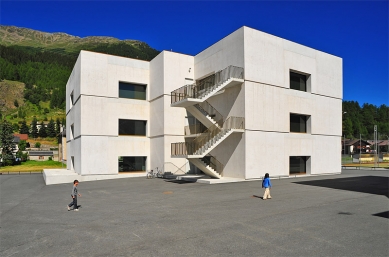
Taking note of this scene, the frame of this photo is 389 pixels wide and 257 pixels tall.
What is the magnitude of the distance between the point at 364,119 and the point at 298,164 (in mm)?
114583

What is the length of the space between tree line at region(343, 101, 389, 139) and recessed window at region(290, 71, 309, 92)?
93.3m

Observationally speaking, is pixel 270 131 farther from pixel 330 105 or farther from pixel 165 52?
pixel 165 52

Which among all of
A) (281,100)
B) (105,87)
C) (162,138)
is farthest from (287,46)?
(105,87)

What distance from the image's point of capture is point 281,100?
25281mm

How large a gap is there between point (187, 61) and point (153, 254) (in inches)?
979

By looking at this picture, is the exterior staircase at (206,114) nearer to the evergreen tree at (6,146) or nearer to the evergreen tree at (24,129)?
the evergreen tree at (6,146)

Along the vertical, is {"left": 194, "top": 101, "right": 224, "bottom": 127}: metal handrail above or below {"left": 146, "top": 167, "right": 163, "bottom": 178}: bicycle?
above

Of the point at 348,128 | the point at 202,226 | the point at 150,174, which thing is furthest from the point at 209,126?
the point at 348,128

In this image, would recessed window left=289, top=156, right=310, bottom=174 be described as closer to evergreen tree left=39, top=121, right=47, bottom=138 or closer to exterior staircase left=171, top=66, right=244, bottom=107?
exterior staircase left=171, top=66, right=244, bottom=107

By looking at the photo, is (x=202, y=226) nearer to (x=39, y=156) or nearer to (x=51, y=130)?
(x=39, y=156)

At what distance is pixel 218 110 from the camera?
25844 mm

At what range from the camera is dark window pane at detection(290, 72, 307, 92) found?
2688 cm

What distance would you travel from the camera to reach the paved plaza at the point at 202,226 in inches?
281

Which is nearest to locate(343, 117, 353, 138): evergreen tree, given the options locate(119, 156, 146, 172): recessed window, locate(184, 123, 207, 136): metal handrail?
locate(184, 123, 207, 136): metal handrail
